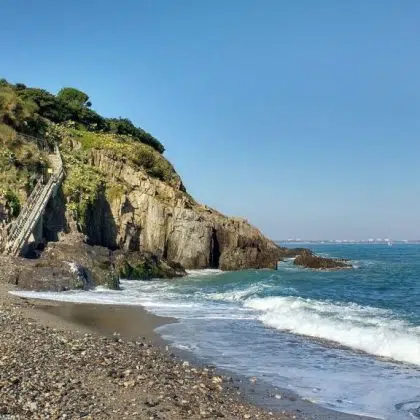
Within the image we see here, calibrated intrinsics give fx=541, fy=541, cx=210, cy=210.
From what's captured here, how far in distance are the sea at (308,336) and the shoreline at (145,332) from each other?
399 millimetres

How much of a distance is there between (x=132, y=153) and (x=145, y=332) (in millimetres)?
41848

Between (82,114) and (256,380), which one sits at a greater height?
(82,114)

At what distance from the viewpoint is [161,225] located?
159ft

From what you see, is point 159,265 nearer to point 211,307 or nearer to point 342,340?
point 211,307

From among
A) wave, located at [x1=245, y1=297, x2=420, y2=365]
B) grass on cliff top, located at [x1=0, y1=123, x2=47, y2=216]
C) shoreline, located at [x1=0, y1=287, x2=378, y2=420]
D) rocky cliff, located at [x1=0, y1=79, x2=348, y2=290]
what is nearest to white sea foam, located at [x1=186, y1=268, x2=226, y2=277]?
rocky cliff, located at [x1=0, y1=79, x2=348, y2=290]

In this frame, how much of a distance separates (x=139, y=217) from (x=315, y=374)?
37702 millimetres

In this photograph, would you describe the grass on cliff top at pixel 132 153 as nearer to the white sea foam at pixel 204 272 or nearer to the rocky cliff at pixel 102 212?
the rocky cliff at pixel 102 212

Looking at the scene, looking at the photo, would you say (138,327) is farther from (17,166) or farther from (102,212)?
(102,212)

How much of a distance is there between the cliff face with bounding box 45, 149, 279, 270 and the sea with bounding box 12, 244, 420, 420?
11615mm

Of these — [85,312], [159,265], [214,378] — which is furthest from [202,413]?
[159,265]

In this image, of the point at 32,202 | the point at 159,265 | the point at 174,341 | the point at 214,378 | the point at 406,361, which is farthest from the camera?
the point at 159,265

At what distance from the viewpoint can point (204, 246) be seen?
50000 mm

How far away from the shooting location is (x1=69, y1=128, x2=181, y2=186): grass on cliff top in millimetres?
53438

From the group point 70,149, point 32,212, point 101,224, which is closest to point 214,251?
point 101,224
